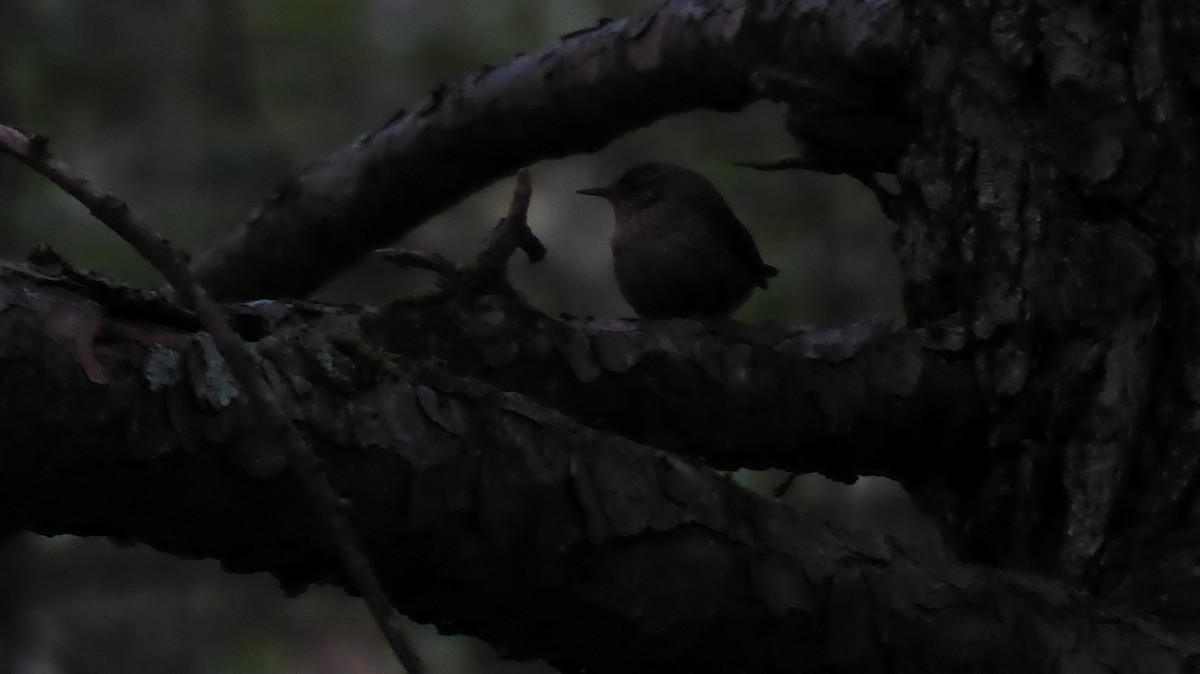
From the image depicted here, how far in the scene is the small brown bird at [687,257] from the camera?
3631mm

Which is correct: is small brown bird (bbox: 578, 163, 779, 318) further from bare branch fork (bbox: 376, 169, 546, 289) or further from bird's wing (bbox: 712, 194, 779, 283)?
bare branch fork (bbox: 376, 169, 546, 289)

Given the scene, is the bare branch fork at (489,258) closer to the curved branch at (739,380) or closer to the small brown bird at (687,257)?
the curved branch at (739,380)

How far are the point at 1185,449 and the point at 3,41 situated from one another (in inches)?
181

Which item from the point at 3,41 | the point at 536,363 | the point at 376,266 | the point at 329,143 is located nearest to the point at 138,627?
the point at 376,266

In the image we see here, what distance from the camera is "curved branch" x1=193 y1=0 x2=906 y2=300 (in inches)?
100

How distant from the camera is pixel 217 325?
117cm

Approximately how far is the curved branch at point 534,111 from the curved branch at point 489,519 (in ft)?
3.51

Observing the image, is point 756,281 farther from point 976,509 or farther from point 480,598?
point 480,598

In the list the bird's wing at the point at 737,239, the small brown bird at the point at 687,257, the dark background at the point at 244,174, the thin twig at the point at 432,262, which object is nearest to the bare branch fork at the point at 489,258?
the thin twig at the point at 432,262

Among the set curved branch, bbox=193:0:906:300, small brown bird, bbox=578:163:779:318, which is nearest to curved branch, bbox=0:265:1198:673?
curved branch, bbox=193:0:906:300

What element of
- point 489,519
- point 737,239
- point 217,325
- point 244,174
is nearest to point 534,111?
point 737,239

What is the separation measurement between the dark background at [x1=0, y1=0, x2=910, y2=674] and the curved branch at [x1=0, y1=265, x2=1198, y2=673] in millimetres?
3519

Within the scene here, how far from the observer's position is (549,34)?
617cm

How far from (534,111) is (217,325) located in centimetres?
170
